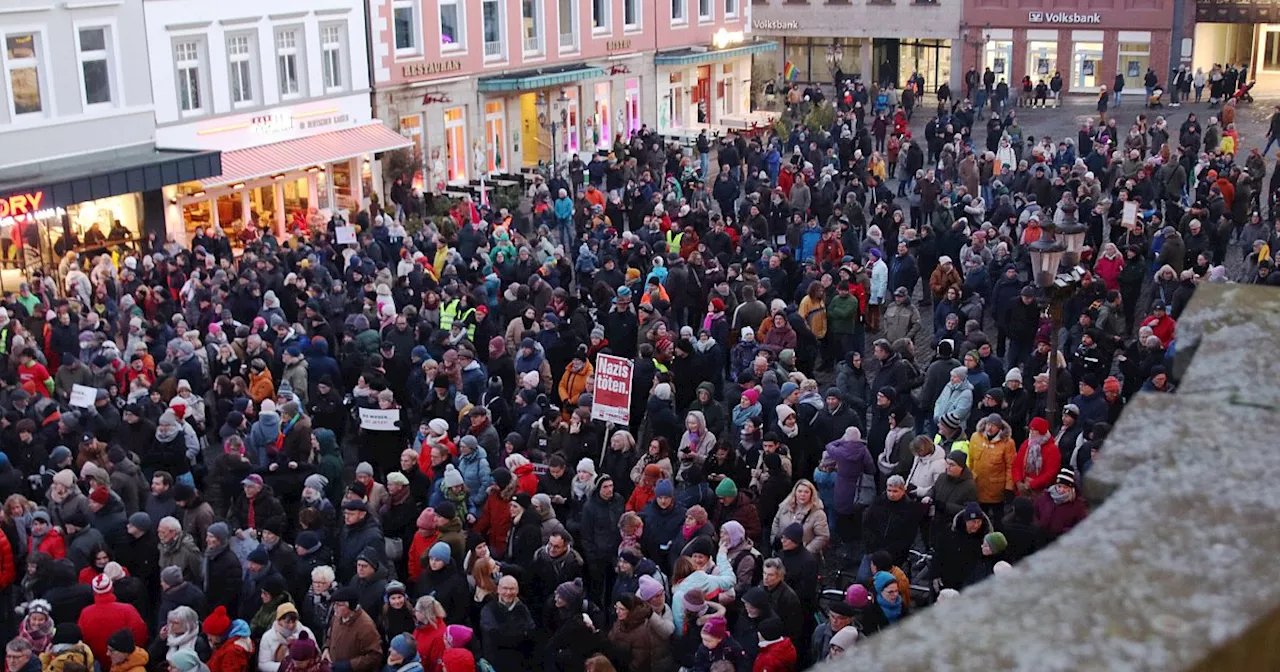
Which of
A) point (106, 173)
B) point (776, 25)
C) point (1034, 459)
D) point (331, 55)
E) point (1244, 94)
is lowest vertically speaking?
point (1034, 459)

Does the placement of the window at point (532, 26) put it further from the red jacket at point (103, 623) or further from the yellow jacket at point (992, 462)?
the red jacket at point (103, 623)

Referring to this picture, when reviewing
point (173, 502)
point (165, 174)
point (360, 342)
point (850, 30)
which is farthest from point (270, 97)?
point (850, 30)

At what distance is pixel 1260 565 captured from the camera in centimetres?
219

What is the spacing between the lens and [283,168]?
30719mm

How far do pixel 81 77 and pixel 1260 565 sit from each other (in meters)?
28.2

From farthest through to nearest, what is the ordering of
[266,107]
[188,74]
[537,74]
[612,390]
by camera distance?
[537,74], [266,107], [188,74], [612,390]

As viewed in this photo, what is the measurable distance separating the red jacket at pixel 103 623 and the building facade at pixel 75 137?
16477mm

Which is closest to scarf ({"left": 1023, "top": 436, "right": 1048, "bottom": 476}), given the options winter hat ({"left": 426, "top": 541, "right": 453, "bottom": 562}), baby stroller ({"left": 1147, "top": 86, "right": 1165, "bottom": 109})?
winter hat ({"left": 426, "top": 541, "right": 453, "bottom": 562})

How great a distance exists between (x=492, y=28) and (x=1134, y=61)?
25062 millimetres

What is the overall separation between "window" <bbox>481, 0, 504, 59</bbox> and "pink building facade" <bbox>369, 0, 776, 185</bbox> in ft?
0.09

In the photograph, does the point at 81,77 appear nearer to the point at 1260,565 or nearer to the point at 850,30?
the point at 1260,565

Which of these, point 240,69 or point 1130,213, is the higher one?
point 240,69

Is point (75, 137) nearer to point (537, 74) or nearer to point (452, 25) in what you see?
point (452, 25)

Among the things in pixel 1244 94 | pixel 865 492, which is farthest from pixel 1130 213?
pixel 1244 94
